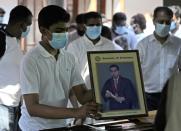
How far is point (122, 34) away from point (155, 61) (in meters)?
2.52

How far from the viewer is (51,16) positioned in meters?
2.72

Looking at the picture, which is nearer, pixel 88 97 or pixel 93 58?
pixel 93 58

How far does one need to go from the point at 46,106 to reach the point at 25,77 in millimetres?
245

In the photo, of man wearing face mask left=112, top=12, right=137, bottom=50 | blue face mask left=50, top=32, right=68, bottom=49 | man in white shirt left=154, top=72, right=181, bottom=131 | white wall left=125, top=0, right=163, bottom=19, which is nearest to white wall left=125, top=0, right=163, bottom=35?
white wall left=125, top=0, right=163, bottom=19

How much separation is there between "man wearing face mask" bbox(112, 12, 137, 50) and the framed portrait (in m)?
3.60

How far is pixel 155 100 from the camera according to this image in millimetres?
4027

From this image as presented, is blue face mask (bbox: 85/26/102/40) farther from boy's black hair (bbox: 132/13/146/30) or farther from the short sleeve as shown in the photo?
boy's black hair (bbox: 132/13/146/30)

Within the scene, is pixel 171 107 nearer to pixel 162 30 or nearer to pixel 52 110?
pixel 52 110

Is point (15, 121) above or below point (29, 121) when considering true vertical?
below

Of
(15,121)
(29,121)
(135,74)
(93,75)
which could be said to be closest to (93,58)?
(93,75)

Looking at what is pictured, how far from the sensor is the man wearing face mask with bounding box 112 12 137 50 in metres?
6.34

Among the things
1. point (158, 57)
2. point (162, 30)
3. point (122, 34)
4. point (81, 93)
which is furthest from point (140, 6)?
point (81, 93)

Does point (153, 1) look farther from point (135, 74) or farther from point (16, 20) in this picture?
point (135, 74)

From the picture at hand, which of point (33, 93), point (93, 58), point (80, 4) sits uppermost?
point (80, 4)
